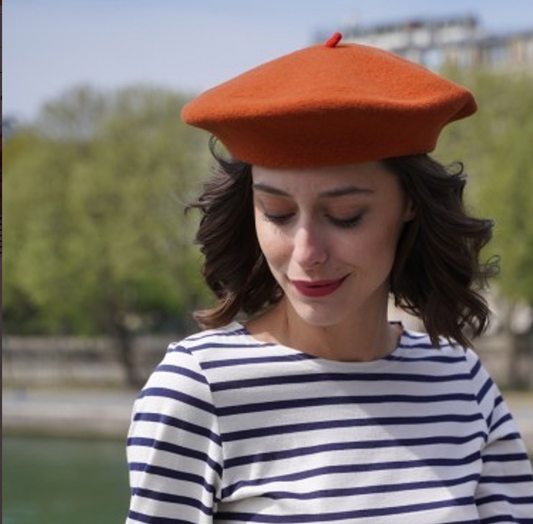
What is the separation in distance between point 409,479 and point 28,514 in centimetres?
1333

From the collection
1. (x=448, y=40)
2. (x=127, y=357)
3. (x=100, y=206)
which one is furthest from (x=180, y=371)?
(x=448, y=40)

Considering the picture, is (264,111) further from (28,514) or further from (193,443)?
(28,514)

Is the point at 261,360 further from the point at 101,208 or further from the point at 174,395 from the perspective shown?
the point at 101,208

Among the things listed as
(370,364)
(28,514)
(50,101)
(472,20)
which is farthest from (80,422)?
(472,20)

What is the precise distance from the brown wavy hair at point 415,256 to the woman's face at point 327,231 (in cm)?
7

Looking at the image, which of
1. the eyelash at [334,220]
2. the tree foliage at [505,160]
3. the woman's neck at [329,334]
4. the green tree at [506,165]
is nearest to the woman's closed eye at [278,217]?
the eyelash at [334,220]

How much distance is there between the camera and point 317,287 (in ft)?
5.30

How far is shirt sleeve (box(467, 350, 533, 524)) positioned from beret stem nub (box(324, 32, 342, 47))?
1.43 feet

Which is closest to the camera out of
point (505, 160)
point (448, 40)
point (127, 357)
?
point (505, 160)

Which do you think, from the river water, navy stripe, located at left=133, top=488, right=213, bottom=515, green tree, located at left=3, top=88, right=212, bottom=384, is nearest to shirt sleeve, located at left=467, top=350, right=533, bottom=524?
navy stripe, located at left=133, top=488, right=213, bottom=515

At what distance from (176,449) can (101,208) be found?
914 inches

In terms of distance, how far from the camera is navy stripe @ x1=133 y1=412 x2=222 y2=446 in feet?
5.24

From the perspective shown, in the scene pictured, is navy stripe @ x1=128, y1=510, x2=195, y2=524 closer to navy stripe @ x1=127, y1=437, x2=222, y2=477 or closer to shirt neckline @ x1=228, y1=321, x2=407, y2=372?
navy stripe @ x1=127, y1=437, x2=222, y2=477

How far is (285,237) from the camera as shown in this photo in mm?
1607
